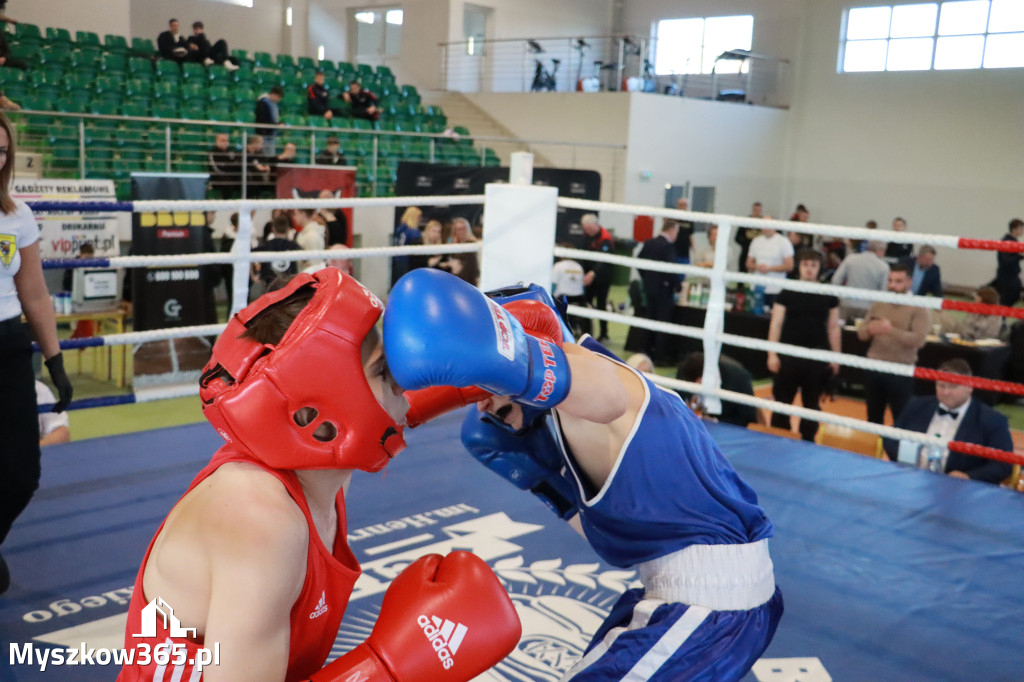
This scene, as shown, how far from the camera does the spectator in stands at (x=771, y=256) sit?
24.0 feet

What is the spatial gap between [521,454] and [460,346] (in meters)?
0.45

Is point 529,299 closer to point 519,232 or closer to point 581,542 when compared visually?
point 581,542

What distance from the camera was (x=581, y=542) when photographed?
2510 millimetres

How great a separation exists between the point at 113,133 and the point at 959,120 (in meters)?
11.9

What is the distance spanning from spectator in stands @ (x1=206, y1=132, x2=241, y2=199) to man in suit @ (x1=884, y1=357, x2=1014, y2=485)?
6312mm

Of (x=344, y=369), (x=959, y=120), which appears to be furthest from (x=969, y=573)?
(x=959, y=120)

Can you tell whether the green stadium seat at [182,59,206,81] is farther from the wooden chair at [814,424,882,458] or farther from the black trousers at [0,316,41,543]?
the black trousers at [0,316,41,543]

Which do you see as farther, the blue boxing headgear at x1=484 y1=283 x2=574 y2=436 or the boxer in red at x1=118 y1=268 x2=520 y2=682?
the blue boxing headgear at x1=484 y1=283 x2=574 y2=436

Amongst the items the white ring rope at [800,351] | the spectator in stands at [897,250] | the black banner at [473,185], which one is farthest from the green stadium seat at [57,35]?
the spectator in stands at [897,250]

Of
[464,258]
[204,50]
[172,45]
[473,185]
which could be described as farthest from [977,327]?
[172,45]

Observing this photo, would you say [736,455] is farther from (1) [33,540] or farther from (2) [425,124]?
(2) [425,124]

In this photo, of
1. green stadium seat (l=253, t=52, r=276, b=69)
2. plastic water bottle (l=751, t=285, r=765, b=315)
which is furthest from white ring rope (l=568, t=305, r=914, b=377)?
green stadium seat (l=253, t=52, r=276, b=69)

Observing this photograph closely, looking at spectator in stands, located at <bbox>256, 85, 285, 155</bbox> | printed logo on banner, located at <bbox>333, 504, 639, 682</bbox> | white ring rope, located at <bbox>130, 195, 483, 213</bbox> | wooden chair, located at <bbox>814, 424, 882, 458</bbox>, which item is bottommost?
wooden chair, located at <bbox>814, 424, 882, 458</bbox>

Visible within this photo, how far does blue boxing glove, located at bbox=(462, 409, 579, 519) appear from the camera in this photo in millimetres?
1447
